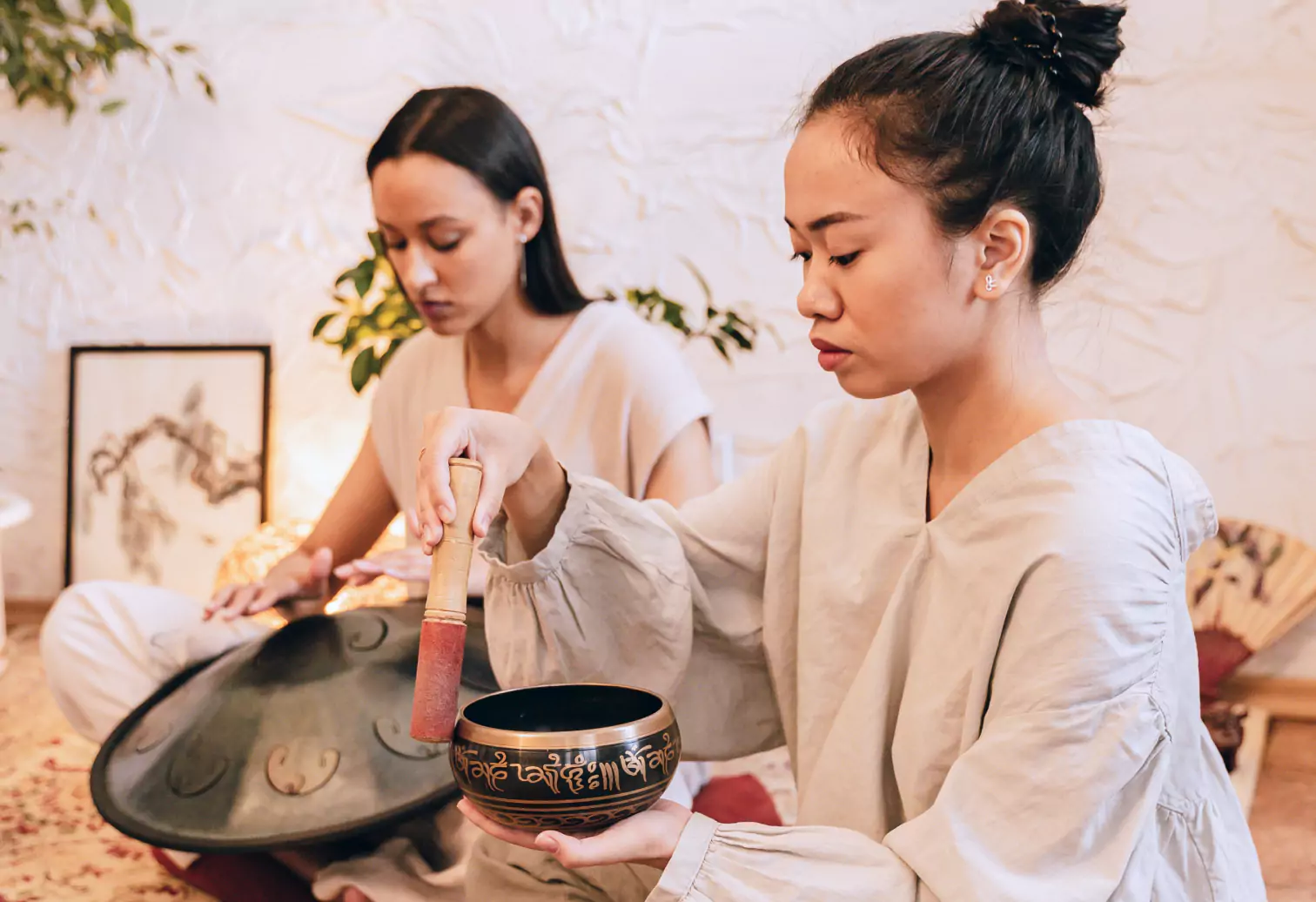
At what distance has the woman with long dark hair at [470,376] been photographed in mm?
1781

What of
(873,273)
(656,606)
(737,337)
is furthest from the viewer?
(737,337)

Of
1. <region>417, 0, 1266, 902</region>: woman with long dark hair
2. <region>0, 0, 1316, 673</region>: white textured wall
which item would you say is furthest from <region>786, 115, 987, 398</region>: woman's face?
<region>0, 0, 1316, 673</region>: white textured wall

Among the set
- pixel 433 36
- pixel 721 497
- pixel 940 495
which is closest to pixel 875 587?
pixel 940 495

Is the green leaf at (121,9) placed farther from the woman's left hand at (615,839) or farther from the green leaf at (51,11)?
the woman's left hand at (615,839)

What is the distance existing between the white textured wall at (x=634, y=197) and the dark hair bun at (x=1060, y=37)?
154cm

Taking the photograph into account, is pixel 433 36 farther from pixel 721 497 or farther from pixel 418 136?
pixel 721 497

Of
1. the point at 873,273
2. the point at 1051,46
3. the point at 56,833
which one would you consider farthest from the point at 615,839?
the point at 56,833

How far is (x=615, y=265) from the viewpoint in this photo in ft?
9.31

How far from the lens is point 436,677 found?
86 cm

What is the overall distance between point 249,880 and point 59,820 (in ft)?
1.80

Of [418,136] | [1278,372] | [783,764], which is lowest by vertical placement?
[783,764]

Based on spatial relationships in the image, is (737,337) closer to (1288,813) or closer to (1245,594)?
(1245,594)

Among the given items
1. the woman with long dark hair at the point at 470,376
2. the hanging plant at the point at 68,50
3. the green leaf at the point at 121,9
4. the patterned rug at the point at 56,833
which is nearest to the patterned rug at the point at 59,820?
the patterned rug at the point at 56,833

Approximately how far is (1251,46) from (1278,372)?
0.67m
